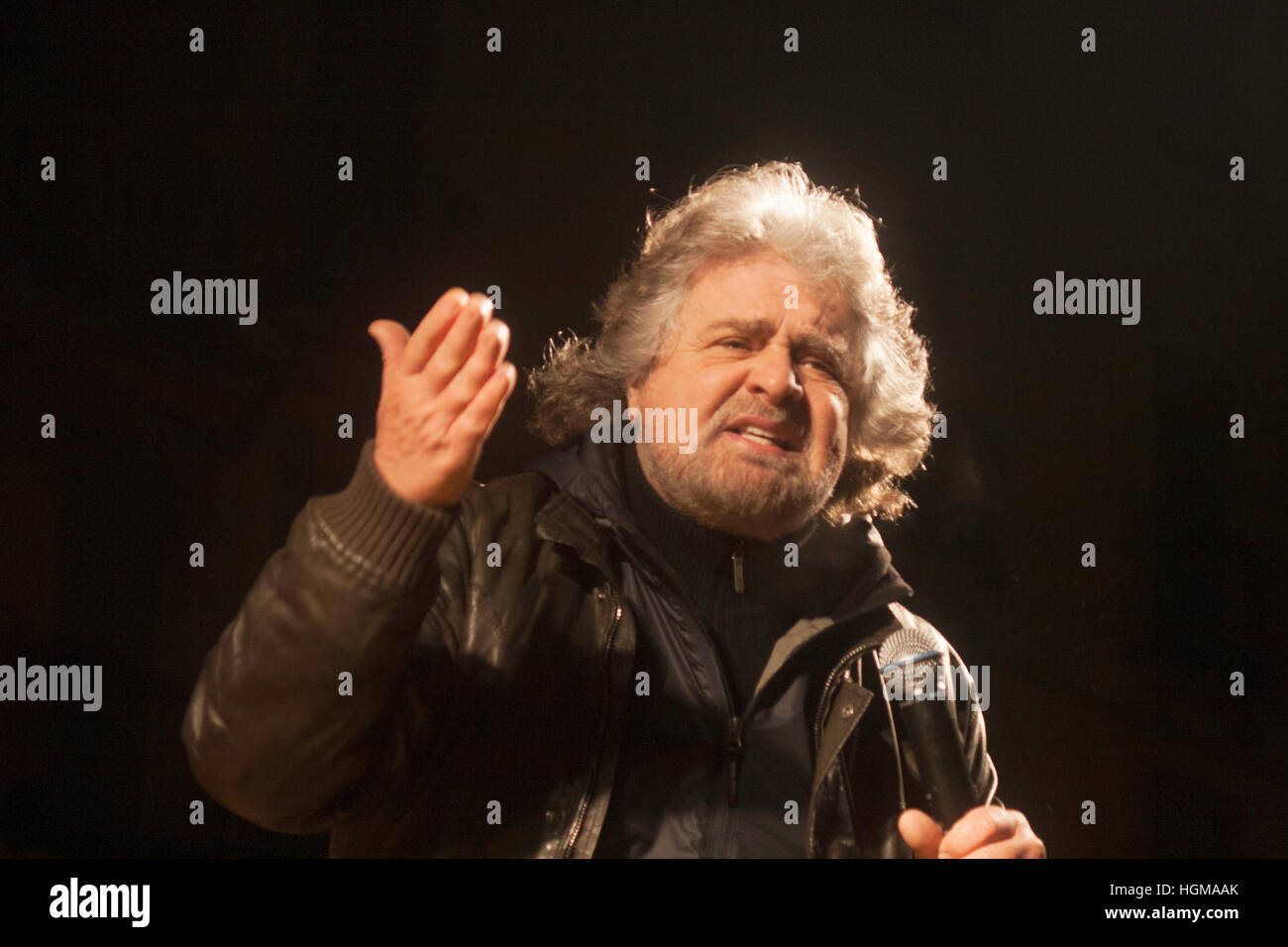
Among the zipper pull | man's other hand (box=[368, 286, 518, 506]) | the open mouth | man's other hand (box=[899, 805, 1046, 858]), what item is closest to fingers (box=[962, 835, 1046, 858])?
man's other hand (box=[899, 805, 1046, 858])

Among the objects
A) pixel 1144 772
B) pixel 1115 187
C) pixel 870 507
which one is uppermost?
pixel 1115 187

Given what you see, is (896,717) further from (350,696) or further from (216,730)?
(216,730)

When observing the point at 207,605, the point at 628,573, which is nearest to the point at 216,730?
the point at 207,605

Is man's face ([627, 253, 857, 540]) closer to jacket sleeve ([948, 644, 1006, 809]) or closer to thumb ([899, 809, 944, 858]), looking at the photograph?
jacket sleeve ([948, 644, 1006, 809])

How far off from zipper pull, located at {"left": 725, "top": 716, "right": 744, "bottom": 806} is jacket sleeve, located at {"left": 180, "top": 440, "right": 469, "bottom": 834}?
1.67 feet

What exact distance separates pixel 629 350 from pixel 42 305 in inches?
39.0

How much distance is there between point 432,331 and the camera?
4.64 feet

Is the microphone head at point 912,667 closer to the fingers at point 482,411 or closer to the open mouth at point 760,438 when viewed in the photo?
the open mouth at point 760,438

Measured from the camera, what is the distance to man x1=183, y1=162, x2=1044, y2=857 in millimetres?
1447

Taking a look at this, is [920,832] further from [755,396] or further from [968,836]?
[755,396]

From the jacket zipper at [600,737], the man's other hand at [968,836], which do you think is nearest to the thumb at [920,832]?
the man's other hand at [968,836]

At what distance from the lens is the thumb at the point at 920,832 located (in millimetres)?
1654

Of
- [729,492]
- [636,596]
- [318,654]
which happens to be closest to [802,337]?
[729,492]

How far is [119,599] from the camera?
1873 mm
